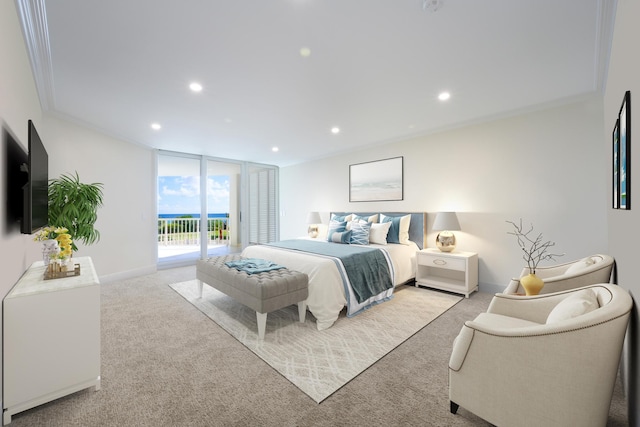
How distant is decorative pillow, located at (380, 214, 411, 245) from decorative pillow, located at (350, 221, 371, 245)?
39cm

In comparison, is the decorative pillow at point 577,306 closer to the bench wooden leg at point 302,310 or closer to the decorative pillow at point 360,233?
the bench wooden leg at point 302,310

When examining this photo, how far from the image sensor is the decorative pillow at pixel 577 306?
128 cm

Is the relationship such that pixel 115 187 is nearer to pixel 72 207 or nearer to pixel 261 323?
pixel 72 207

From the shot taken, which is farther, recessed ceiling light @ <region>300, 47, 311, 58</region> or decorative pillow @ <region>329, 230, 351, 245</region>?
decorative pillow @ <region>329, 230, 351, 245</region>

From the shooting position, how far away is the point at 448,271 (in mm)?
4125

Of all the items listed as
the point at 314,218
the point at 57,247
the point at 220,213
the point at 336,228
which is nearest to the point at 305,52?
the point at 57,247

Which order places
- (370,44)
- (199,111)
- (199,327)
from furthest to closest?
(199,111) → (199,327) → (370,44)

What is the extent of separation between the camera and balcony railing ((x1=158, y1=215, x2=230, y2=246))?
25.6 feet

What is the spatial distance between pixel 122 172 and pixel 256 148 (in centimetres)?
234

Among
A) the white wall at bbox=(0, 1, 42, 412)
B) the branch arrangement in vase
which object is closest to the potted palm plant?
the white wall at bbox=(0, 1, 42, 412)

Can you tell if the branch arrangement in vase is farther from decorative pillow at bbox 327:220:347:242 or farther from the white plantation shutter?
the white plantation shutter

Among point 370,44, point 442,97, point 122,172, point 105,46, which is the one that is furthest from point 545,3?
point 122,172

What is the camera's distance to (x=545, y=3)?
166 centimetres

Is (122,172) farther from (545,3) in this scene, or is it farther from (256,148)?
(545,3)
